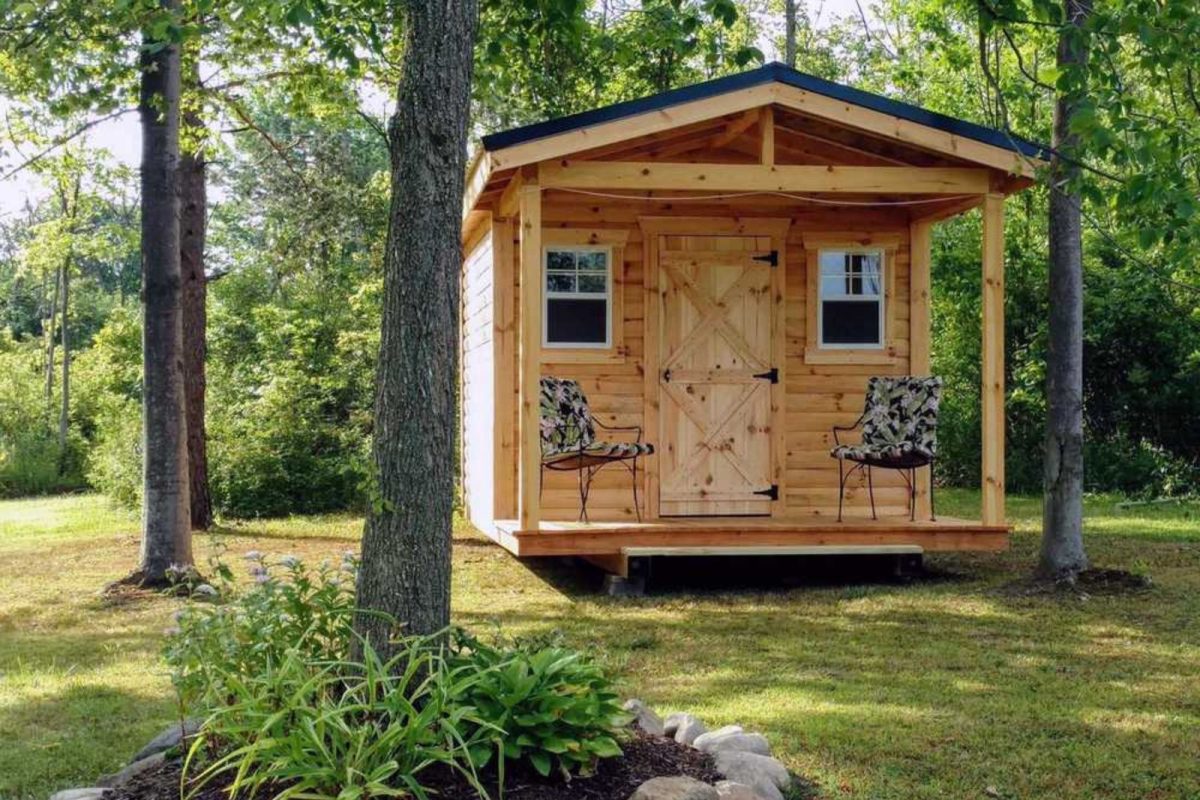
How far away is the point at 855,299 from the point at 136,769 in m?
6.96

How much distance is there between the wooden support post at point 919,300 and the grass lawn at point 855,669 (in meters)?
1.50

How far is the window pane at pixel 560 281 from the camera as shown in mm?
9172

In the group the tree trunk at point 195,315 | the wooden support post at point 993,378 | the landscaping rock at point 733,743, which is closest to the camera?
the landscaping rock at point 733,743

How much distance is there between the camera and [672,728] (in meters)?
4.11

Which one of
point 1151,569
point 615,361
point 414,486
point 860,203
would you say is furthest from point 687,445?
point 414,486

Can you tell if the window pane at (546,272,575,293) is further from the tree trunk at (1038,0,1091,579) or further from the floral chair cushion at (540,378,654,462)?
the tree trunk at (1038,0,1091,579)

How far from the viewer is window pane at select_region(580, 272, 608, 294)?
920cm

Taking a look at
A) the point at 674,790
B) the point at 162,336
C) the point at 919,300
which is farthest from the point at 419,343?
the point at 919,300

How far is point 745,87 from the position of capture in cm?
791

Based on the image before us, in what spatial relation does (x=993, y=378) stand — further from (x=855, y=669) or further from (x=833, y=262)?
(x=855, y=669)

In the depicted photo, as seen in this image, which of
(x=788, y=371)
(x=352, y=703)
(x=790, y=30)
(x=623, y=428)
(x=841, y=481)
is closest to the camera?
(x=352, y=703)

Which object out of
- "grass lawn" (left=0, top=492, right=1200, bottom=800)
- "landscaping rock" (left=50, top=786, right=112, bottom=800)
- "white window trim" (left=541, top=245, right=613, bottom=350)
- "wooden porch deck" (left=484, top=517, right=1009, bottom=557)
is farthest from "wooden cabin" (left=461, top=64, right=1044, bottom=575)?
"landscaping rock" (left=50, top=786, right=112, bottom=800)

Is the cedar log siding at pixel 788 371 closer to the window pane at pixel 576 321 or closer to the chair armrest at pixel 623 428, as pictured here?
the chair armrest at pixel 623 428

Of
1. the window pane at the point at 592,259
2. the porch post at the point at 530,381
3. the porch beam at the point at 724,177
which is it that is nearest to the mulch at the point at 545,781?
the porch post at the point at 530,381
